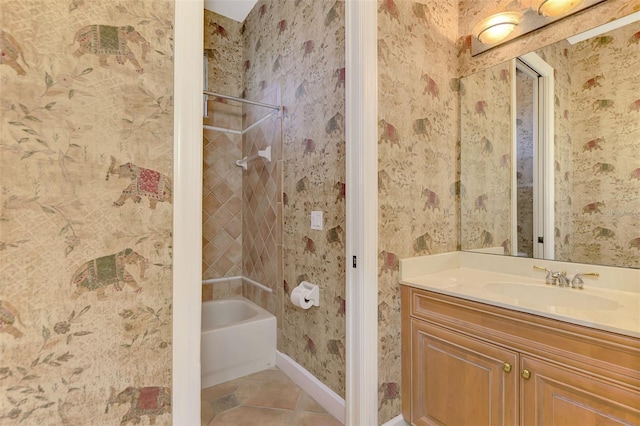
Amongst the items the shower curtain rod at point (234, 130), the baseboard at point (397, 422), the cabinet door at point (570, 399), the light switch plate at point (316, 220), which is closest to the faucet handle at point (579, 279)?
the cabinet door at point (570, 399)

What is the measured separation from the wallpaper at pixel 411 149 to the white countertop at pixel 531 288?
0.10 metres

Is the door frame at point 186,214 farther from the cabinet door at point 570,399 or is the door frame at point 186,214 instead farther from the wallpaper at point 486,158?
the wallpaper at point 486,158

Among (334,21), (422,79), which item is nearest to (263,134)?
(334,21)

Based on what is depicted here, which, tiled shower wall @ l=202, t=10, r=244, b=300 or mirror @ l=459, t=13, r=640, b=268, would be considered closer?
mirror @ l=459, t=13, r=640, b=268

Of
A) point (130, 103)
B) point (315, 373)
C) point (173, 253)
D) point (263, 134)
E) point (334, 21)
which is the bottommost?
point (315, 373)

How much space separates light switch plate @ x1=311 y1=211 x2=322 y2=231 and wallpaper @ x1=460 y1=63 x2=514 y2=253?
0.87 metres

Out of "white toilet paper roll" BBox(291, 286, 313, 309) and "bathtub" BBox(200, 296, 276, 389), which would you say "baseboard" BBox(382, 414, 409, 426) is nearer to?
"white toilet paper roll" BBox(291, 286, 313, 309)

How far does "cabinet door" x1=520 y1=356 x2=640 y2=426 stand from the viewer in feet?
3.00

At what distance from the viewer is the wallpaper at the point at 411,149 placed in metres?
1.47

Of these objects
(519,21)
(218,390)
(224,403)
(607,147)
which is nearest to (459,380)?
(607,147)

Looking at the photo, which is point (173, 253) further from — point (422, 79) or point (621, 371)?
point (422, 79)

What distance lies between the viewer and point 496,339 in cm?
119

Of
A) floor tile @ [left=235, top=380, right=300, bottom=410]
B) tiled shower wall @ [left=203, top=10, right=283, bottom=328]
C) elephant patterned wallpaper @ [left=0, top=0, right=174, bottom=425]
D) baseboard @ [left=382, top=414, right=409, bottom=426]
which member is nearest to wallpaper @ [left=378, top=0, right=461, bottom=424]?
baseboard @ [left=382, top=414, right=409, bottom=426]

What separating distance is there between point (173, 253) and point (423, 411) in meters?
1.38
